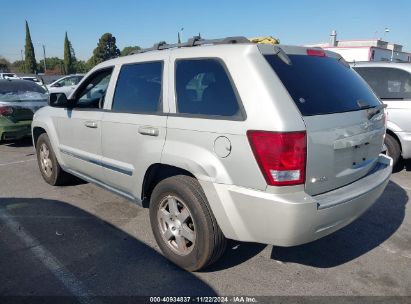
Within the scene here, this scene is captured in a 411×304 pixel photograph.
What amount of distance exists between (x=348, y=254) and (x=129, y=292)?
2.04 meters

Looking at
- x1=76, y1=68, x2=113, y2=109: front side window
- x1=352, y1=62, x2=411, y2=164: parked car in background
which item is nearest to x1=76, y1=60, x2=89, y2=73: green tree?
x1=352, y1=62, x2=411, y2=164: parked car in background

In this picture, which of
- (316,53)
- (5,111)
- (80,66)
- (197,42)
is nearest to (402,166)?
(316,53)

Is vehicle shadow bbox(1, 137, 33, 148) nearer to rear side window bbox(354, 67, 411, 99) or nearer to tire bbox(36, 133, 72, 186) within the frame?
tire bbox(36, 133, 72, 186)

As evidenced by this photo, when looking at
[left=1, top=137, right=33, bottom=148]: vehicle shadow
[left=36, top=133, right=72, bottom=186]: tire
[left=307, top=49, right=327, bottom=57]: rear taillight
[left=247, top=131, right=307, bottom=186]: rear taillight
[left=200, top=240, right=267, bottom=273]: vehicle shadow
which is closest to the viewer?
[left=247, top=131, right=307, bottom=186]: rear taillight

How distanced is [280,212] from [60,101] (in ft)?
10.7

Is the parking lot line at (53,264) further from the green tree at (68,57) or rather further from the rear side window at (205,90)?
the green tree at (68,57)

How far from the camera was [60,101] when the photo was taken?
451cm

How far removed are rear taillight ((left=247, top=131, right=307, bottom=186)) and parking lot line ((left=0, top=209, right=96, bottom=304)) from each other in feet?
5.42

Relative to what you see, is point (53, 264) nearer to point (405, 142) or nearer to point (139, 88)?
point (139, 88)

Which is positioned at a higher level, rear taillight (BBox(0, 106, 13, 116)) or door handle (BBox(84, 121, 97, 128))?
door handle (BBox(84, 121, 97, 128))

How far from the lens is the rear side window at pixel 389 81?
5.82 meters

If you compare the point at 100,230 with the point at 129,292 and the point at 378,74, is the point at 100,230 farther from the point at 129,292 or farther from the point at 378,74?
the point at 378,74

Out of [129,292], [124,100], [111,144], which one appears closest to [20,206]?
[111,144]

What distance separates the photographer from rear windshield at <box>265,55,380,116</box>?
2.64m
